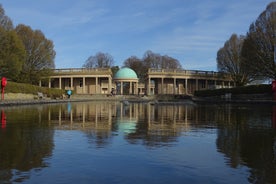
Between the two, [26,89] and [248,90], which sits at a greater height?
[26,89]

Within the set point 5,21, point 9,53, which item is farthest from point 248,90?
point 5,21

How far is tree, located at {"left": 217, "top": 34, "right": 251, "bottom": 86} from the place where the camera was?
76625 mm

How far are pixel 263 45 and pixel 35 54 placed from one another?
143ft

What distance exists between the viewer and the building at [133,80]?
3976 inches

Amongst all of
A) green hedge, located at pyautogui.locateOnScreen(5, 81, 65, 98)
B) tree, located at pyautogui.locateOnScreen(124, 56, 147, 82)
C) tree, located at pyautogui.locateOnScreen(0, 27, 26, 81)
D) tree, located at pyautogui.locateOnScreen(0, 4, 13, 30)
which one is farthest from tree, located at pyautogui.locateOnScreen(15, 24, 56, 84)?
tree, located at pyautogui.locateOnScreen(124, 56, 147, 82)

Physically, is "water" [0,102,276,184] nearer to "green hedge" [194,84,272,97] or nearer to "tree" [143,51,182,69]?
"green hedge" [194,84,272,97]

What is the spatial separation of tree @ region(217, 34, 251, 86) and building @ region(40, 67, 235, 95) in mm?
18647

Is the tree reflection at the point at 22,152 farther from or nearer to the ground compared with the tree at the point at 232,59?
nearer to the ground

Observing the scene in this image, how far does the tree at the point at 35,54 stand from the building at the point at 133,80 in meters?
28.3

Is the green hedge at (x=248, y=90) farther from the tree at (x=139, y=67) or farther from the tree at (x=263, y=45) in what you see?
the tree at (x=139, y=67)

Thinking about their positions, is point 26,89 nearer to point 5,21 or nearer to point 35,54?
point 5,21

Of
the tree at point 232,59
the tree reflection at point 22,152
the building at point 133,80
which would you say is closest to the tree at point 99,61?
the building at point 133,80

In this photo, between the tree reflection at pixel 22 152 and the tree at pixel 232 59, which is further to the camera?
the tree at pixel 232 59

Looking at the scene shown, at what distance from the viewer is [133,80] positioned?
10031 centimetres
